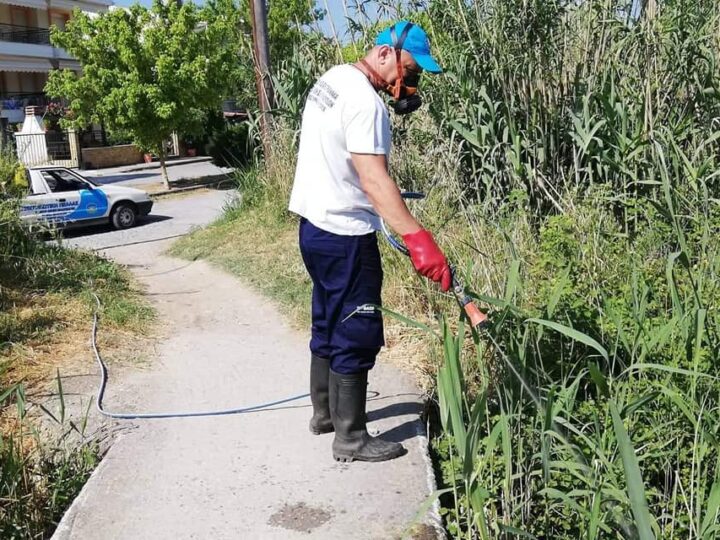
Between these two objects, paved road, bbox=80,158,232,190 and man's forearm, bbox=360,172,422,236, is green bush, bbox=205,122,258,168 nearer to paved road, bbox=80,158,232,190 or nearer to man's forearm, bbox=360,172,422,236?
paved road, bbox=80,158,232,190

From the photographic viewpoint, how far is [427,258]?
3.09 m

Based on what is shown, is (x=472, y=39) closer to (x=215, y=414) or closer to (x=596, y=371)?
(x=215, y=414)

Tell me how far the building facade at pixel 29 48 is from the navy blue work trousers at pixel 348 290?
119 ft

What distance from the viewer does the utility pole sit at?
942 cm

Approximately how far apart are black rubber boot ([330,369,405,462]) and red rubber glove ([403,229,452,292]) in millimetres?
622

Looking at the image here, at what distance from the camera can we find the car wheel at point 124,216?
45.5 ft

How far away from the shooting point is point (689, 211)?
14.5ft

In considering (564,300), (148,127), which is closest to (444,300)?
(564,300)

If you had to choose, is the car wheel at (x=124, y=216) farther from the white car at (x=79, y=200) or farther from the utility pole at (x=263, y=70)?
the utility pole at (x=263, y=70)

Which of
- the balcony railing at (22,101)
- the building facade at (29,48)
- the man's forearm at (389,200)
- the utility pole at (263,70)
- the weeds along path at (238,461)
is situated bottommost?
the weeds along path at (238,461)

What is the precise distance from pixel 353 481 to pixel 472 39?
12.6 ft

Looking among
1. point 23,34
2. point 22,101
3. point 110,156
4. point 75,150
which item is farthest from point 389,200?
point 23,34

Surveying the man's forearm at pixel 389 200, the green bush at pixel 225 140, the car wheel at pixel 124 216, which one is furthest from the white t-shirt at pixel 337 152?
the green bush at pixel 225 140

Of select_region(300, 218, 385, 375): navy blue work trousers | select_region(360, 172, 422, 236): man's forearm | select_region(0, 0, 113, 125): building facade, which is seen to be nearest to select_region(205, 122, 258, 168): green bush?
select_region(0, 0, 113, 125): building facade
